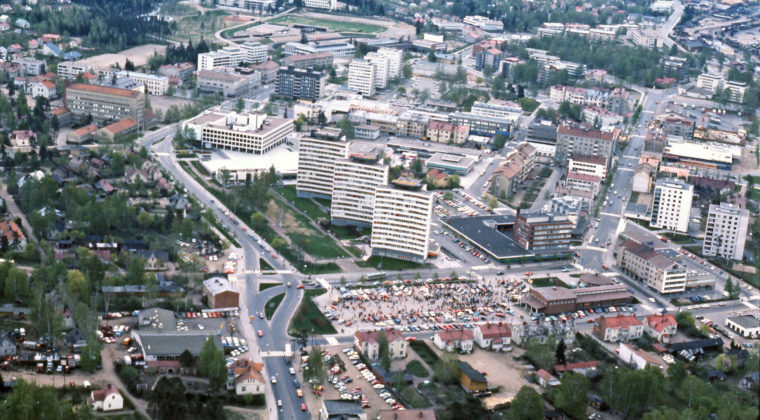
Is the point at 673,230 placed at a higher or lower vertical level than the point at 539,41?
lower

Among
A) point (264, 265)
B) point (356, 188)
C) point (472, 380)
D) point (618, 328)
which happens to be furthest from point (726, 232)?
point (264, 265)

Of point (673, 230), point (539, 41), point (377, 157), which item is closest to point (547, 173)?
point (673, 230)

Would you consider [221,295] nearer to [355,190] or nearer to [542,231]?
[355,190]

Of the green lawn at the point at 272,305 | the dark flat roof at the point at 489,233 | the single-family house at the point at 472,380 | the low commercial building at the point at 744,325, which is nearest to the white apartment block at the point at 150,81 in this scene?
the dark flat roof at the point at 489,233

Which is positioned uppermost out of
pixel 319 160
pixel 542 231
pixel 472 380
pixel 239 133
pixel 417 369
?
pixel 319 160

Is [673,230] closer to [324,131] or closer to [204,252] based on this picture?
[324,131]

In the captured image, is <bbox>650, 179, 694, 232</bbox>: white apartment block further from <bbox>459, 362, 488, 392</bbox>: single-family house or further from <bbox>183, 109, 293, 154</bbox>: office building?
<bbox>183, 109, 293, 154</bbox>: office building

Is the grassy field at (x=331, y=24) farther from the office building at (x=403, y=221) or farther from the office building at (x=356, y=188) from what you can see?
the office building at (x=403, y=221)
